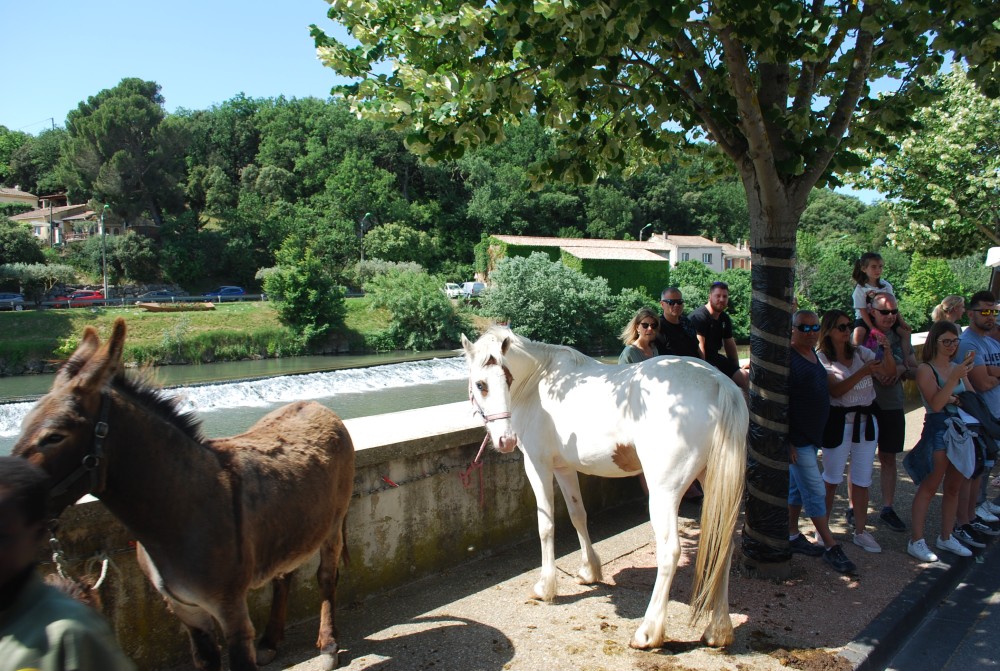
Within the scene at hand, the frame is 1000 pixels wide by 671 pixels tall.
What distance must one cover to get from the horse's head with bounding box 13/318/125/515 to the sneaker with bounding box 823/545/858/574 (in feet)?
16.0

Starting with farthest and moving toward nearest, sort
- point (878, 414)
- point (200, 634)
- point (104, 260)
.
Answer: point (104, 260) < point (878, 414) < point (200, 634)

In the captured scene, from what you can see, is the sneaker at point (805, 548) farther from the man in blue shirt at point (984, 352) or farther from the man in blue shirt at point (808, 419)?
the man in blue shirt at point (984, 352)

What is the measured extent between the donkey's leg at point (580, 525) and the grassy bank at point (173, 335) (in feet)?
106

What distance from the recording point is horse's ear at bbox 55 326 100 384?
265 centimetres

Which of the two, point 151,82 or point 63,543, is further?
point 151,82

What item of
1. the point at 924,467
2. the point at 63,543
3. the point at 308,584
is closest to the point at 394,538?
the point at 308,584

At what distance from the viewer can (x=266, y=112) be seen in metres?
104

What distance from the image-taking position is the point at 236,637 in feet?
9.78

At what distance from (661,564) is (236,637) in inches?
92.2

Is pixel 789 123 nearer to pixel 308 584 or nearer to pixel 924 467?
pixel 924 467

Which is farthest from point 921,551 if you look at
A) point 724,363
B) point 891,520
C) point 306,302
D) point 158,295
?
point 158,295

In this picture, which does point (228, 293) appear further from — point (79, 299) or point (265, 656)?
point (265, 656)

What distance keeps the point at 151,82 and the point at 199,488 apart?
102 m

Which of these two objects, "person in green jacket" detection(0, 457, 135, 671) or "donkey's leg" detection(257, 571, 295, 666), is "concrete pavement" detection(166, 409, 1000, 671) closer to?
"donkey's leg" detection(257, 571, 295, 666)
